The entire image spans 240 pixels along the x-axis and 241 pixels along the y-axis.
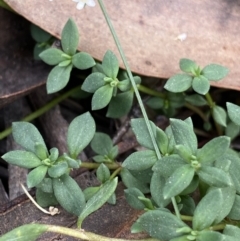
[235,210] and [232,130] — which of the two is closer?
[235,210]

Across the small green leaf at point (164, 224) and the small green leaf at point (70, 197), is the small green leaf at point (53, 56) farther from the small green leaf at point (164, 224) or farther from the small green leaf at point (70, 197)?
the small green leaf at point (164, 224)

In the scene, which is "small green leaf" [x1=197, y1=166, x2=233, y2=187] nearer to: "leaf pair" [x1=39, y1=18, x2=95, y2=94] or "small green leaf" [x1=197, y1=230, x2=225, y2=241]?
"small green leaf" [x1=197, y1=230, x2=225, y2=241]

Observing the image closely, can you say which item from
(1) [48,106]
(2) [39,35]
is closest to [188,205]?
(1) [48,106]

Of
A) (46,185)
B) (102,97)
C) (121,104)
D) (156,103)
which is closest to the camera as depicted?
(46,185)

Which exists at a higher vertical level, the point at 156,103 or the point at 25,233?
the point at 25,233

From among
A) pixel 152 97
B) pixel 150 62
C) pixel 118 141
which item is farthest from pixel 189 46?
pixel 118 141

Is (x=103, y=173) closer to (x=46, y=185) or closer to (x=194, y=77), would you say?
(x=46, y=185)

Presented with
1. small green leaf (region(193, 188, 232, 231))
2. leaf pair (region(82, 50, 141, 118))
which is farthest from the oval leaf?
small green leaf (region(193, 188, 232, 231))
